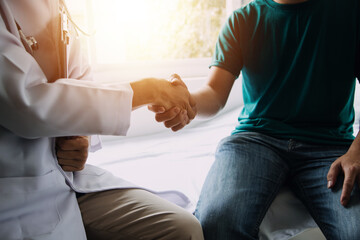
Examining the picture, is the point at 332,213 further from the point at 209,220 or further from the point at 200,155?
the point at 200,155

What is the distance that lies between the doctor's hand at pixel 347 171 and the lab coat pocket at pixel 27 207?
0.72m

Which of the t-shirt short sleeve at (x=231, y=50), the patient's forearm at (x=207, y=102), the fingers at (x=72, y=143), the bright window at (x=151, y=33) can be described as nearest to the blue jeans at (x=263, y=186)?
the patient's forearm at (x=207, y=102)

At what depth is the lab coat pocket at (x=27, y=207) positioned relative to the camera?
2.15 feet

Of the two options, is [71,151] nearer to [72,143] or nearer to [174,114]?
[72,143]

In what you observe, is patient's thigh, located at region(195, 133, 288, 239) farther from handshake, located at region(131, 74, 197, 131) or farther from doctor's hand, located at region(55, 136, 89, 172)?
doctor's hand, located at region(55, 136, 89, 172)

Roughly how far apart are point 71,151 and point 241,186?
48 centimetres

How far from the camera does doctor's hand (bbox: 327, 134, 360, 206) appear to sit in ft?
2.68

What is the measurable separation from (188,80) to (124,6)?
0.71 m

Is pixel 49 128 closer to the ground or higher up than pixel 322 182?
higher up

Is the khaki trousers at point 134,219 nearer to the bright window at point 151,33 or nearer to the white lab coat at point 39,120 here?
the white lab coat at point 39,120

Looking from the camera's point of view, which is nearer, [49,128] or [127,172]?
[49,128]

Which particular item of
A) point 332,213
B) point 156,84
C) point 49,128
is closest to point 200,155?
point 156,84

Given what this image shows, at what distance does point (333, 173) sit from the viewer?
874mm

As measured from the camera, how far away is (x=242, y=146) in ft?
3.43
